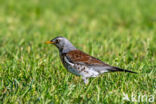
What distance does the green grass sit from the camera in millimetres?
5113

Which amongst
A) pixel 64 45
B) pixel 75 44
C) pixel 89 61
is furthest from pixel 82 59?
pixel 75 44

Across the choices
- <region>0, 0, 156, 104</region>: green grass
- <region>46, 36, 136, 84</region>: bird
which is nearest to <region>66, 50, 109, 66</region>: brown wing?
<region>46, 36, 136, 84</region>: bird

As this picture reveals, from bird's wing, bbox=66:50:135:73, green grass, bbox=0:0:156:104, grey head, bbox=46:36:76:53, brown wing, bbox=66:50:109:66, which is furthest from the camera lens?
grey head, bbox=46:36:76:53

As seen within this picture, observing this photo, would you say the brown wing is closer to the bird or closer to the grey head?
the bird

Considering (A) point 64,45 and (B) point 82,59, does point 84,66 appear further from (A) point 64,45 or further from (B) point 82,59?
(A) point 64,45

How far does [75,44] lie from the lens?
922cm

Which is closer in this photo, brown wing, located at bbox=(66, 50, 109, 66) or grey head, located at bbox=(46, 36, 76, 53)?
brown wing, located at bbox=(66, 50, 109, 66)

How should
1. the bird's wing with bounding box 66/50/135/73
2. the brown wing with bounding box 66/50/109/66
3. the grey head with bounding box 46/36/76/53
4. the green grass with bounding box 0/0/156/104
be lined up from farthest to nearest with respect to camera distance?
the grey head with bounding box 46/36/76/53, the brown wing with bounding box 66/50/109/66, the bird's wing with bounding box 66/50/135/73, the green grass with bounding box 0/0/156/104

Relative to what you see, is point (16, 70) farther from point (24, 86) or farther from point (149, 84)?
point (149, 84)

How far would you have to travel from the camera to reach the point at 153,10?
15.5 m

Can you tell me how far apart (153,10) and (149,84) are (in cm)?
1036

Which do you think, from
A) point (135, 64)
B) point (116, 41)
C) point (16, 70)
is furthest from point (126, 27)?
point (16, 70)

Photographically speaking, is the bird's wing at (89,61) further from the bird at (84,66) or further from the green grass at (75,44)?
the green grass at (75,44)

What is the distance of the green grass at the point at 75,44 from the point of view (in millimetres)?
5113
